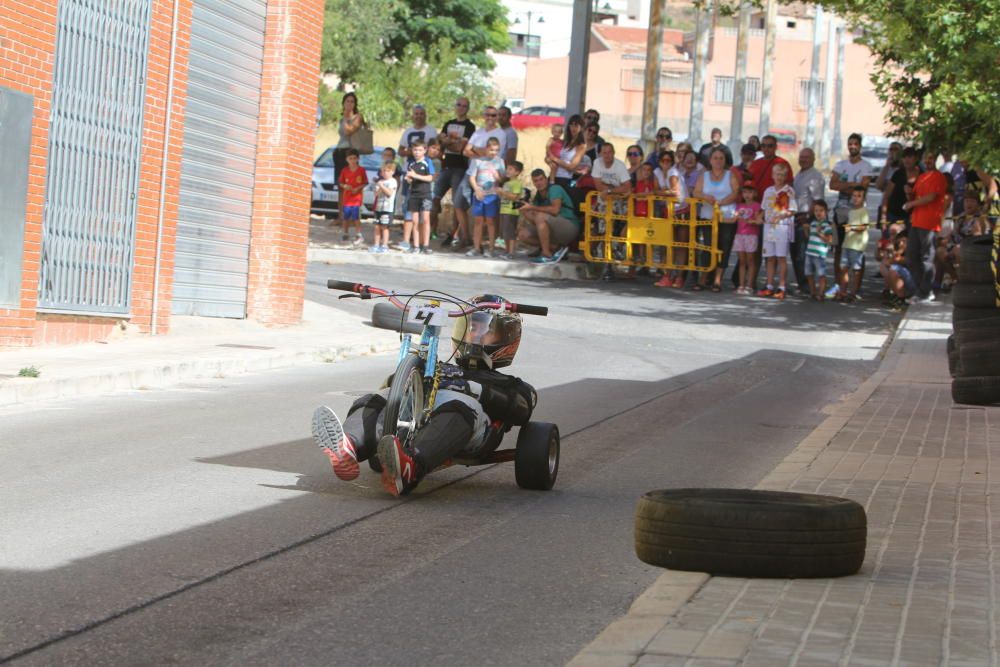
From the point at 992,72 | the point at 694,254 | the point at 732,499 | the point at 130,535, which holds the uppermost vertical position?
the point at 992,72

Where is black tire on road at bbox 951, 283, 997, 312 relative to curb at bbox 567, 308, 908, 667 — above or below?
above

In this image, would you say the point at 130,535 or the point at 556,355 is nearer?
the point at 130,535

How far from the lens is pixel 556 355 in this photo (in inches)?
656

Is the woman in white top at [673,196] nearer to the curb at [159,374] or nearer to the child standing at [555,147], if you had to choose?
the child standing at [555,147]

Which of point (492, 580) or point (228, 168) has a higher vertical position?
point (228, 168)

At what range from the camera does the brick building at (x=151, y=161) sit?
543 inches

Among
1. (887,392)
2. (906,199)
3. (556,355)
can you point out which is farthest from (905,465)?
(906,199)

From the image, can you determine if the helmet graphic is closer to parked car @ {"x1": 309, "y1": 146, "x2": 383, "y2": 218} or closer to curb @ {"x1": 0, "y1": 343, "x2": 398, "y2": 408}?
curb @ {"x1": 0, "y1": 343, "x2": 398, "y2": 408}

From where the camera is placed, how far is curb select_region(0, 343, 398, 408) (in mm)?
11352

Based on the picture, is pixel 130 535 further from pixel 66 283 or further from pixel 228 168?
pixel 228 168

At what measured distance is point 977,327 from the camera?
13.4 m

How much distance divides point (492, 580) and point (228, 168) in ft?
40.3

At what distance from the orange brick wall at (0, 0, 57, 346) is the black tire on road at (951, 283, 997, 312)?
837 centimetres

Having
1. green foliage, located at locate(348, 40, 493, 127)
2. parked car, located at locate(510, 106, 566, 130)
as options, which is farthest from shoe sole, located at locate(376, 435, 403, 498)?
parked car, located at locate(510, 106, 566, 130)
